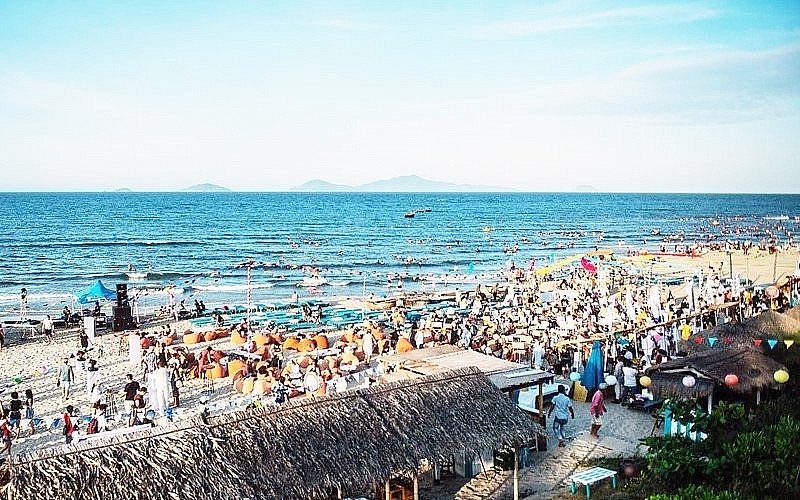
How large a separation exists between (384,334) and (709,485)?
1292cm

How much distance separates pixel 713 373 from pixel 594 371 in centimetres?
276

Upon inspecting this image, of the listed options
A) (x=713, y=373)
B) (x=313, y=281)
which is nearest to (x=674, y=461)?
(x=713, y=373)

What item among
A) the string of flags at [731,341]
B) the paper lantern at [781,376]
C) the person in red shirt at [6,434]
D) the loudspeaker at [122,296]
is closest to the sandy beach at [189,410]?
the person in red shirt at [6,434]

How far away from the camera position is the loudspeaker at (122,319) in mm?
24719

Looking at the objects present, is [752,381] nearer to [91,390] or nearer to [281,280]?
[91,390]

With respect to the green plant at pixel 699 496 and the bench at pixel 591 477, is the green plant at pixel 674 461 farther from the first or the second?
the green plant at pixel 699 496

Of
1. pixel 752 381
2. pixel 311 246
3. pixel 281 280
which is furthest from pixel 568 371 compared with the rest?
pixel 311 246

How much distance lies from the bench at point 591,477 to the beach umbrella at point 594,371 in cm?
414

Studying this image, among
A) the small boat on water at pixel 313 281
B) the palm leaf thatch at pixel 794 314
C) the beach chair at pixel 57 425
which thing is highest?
the palm leaf thatch at pixel 794 314

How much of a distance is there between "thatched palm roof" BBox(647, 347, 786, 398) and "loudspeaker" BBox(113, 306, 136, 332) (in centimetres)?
1844

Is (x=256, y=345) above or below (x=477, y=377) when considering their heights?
below

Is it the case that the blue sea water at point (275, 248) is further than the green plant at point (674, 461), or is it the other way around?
the blue sea water at point (275, 248)

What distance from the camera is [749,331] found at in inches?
643

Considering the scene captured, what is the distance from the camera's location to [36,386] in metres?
17.9
